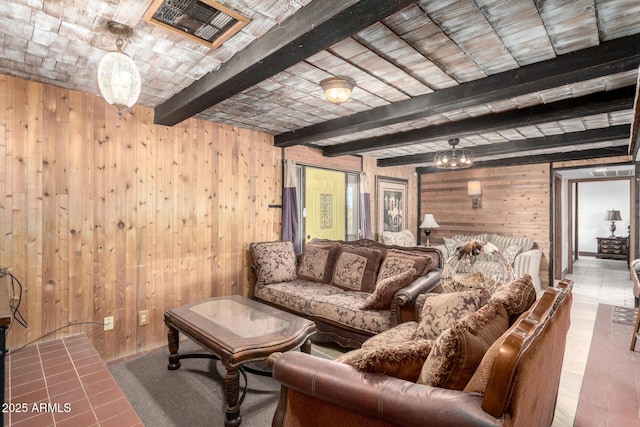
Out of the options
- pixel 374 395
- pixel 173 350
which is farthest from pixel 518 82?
pixel 173 350

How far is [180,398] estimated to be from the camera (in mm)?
2373

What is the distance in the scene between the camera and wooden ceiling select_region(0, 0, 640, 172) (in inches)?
65.0

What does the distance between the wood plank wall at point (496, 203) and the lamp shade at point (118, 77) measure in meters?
6.27

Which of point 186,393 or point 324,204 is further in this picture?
point 324,204

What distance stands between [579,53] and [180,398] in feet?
11.6

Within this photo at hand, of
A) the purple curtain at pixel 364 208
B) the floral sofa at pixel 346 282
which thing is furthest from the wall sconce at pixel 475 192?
the floral sofa at pixel 346 282

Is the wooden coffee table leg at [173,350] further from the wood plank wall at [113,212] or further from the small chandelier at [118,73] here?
the small chandelier at [118,73]

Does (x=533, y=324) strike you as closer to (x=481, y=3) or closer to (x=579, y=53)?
(x=481, y=3)

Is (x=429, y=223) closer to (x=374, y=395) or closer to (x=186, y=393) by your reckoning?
(x=186, y=393)

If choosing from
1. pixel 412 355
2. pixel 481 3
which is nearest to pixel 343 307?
pixel 412 355

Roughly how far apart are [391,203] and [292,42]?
5.10 m

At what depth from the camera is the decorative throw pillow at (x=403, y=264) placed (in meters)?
3.31

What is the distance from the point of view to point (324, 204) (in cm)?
501

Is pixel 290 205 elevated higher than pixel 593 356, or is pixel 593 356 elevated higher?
pixel 290 205
